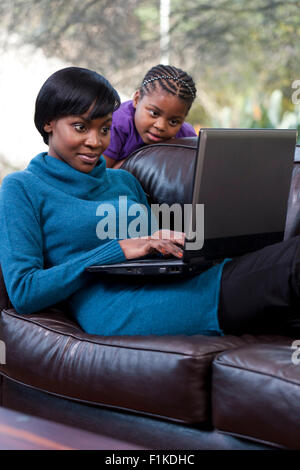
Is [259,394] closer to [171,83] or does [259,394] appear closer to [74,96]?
[74,96]

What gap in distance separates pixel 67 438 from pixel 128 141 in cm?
157

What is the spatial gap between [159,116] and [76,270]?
0.86 metres

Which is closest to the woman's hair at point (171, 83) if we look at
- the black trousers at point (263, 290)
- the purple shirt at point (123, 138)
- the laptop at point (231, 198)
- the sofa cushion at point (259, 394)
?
the purple shirt at point (123, 138)

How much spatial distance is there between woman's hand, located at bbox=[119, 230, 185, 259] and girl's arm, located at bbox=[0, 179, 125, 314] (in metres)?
0.02

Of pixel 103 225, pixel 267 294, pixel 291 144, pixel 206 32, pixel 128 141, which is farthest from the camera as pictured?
pixel 206 32

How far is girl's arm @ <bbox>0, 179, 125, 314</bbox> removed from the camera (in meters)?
1.52

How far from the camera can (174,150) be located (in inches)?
82.7

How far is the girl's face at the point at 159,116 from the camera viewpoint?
85.7 inches

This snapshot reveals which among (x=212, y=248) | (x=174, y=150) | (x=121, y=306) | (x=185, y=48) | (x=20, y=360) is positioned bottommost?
(x=20, y=360)

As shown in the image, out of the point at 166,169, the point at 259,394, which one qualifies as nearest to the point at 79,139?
the point at 166,169

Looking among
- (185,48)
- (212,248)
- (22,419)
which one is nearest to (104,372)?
(212,248)

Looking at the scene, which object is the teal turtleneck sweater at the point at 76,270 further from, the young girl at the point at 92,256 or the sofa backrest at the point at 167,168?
the sofa backrest at the point at 167,168

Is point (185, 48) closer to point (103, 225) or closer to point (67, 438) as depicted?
point (103, 225)

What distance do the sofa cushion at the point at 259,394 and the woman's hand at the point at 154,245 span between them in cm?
30
